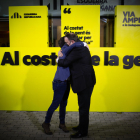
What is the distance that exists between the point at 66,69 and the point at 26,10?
250cm

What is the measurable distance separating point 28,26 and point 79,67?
2463 millimetres

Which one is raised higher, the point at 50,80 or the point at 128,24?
the point at 128,24

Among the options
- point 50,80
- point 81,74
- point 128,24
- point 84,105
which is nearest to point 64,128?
point 84,105

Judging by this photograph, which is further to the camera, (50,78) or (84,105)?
(50,78)

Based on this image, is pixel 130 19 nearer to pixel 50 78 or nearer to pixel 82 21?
pixel 82 21

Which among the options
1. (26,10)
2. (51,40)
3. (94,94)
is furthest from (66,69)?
(51,40)

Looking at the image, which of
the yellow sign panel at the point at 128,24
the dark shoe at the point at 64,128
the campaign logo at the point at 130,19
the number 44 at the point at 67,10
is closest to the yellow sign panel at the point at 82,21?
the number 44 at the point at 67,10

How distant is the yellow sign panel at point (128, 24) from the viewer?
4.33 m

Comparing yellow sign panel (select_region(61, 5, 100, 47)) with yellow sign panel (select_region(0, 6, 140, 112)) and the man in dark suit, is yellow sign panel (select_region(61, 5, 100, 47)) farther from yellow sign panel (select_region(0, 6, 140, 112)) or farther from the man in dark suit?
the man in dark suit

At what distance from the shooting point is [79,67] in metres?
2.80

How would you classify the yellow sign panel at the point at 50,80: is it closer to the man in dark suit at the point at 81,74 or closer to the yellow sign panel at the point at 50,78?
the yellow sign panel at the point at 50,78

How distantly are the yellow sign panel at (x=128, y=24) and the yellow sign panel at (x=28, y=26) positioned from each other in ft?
6.14

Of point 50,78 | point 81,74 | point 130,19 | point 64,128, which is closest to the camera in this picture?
point 81,74

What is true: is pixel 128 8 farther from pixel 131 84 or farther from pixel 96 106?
pixel 96 106
